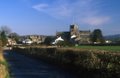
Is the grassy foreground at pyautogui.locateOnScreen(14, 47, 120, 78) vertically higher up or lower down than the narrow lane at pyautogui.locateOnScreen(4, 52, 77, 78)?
higher up

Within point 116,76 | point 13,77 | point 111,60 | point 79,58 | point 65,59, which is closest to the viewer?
point 116,76

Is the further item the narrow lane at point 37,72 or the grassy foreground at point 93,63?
the narrow lane at point 37,72

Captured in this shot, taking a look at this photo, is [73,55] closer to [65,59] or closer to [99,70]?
[65,59]

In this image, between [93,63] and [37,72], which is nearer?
[93,63]

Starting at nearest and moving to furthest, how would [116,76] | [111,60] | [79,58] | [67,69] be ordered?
[116,76] → [111,60] → [79,58] → [67,69]

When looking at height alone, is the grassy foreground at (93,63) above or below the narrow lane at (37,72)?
above

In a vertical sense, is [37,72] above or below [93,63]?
below

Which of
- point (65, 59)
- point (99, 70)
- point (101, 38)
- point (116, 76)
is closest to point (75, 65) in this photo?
point (65, 59)

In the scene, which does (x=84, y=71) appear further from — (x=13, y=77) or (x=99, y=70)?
(x=13, y=77)

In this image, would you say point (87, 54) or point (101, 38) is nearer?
point (87, 54)

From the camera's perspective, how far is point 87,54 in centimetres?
3484

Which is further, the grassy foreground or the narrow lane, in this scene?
the narrow lane

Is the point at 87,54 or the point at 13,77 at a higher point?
the point at 87,54

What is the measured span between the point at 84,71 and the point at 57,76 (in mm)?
3650
